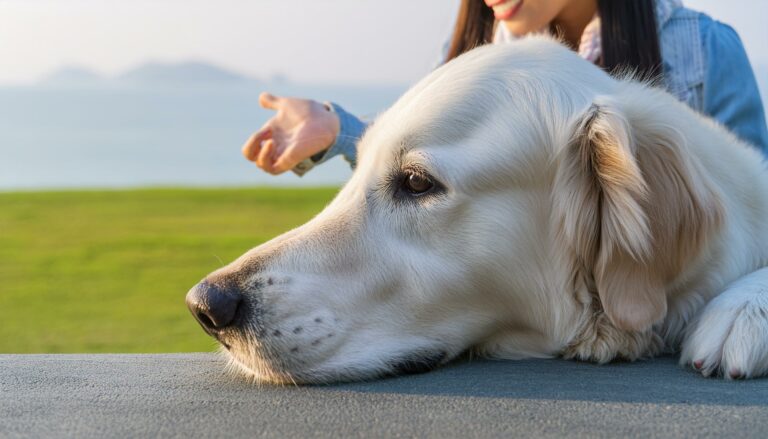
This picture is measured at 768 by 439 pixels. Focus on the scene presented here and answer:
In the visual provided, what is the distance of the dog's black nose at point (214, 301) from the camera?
1746 millimetres

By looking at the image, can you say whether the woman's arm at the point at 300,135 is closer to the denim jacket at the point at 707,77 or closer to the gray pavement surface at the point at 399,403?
the denim jacket at the point at 707,77

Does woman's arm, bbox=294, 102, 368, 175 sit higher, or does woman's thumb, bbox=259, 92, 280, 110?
woman's thumb, bbox=259, 92, 280, 110

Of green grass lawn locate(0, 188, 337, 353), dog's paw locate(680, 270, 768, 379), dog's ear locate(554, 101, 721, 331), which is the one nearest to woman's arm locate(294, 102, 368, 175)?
green grass lawn locate(0, 188, 337, 353)

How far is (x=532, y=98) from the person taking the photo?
201 centimetres

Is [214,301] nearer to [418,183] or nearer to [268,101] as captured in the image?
[418,183]

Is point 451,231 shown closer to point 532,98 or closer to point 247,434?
point 532,98

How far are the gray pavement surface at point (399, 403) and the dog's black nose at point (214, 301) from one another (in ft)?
0.45

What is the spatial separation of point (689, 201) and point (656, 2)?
160cm

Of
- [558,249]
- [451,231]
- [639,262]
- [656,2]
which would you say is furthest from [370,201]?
[656,2]

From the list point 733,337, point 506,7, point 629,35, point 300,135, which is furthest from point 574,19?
point 733,337

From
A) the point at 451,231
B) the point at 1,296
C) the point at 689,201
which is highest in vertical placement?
the point at 689,201

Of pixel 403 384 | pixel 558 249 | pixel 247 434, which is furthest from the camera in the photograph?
pixel 558 249

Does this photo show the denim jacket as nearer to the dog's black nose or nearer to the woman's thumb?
the woman's thumb

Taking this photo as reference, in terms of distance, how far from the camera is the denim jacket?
313 centimetres
